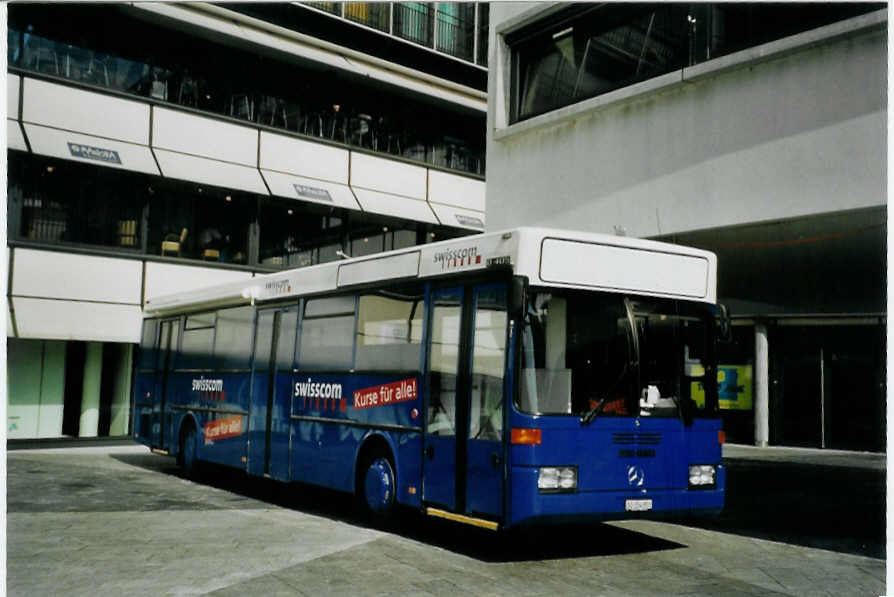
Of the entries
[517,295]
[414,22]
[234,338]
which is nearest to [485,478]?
[517,295]

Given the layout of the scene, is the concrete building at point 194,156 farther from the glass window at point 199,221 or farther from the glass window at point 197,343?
the glass window at point 197,343

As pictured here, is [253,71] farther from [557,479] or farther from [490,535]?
[557,479]

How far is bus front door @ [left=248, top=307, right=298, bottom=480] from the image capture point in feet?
41.9

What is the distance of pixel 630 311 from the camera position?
356 inches

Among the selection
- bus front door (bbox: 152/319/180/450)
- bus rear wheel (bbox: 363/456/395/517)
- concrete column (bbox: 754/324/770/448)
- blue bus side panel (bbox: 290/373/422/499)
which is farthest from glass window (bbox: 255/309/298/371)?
concrete column (bbox: 754/324/770/448)

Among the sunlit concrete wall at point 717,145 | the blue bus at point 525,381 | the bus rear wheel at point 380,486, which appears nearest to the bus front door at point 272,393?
the blue bus at point 525,381

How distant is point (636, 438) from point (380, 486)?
3094mm

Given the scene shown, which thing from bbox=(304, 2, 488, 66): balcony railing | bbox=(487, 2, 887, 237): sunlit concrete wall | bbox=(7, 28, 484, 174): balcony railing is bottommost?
bbox=(487, 2, 887, 237): sunlit concrete wall

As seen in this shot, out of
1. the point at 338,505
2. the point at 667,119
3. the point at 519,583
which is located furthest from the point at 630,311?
the point at 338,505

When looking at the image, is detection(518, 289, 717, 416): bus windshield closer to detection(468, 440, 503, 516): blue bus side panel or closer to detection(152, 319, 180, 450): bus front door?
detection(468, 440, 503, 516): blue bus side panel

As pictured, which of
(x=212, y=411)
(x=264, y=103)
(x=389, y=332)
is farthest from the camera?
(x=264, y=103)

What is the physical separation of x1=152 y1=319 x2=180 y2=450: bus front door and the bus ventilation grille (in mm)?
9901

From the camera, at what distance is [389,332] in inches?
423

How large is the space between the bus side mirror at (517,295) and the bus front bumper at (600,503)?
1381mm
